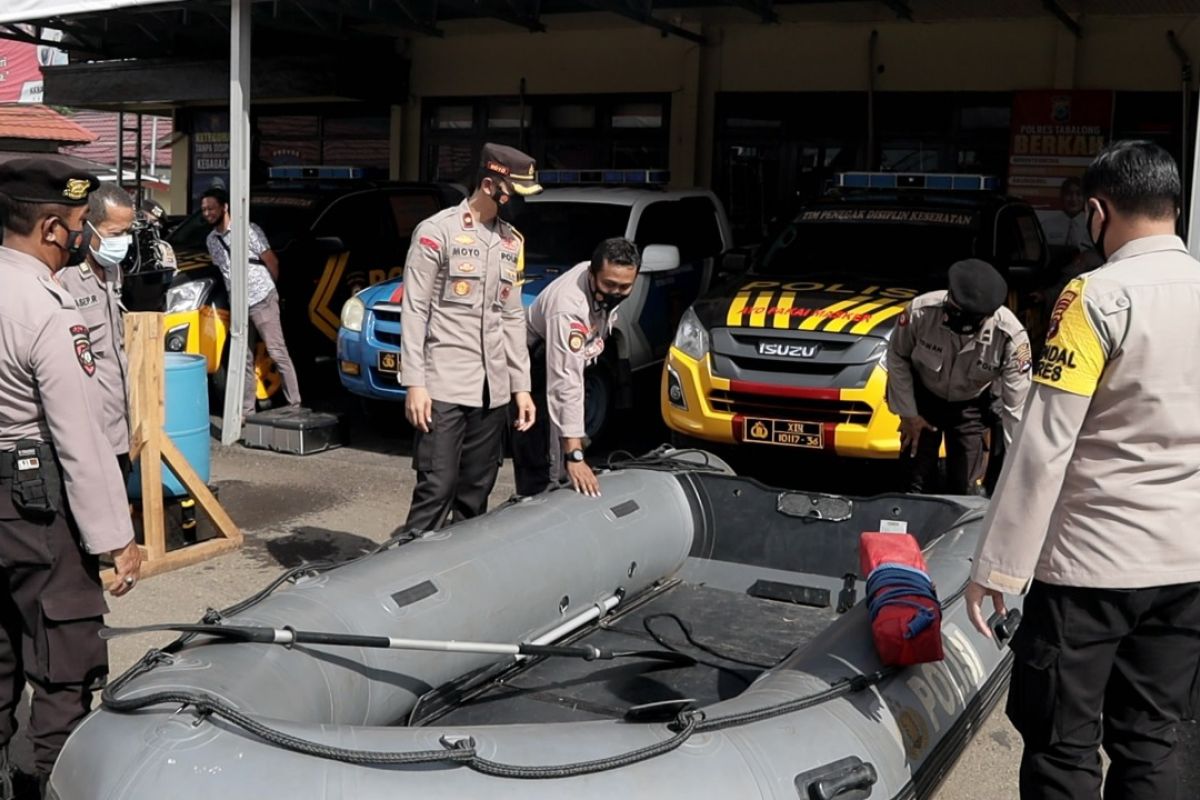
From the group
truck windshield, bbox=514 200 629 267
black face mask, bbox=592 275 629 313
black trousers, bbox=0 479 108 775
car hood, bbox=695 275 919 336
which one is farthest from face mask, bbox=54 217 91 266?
truck windshield, bbox=514 200 629 267

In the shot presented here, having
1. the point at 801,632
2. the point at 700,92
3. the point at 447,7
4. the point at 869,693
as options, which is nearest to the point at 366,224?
the point at 447,7

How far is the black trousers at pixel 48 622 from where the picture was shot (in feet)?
11.2

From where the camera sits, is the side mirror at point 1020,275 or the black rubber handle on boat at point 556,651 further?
the side mirror at point 1020,275

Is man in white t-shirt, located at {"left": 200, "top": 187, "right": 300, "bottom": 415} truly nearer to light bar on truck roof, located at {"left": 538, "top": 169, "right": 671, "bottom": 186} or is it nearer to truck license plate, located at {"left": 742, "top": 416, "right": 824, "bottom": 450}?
light bar on truck roof, located at {"left": 538, "top": 169, "right": 671, "bottom": 186}

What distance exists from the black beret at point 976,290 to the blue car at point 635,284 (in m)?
3.63

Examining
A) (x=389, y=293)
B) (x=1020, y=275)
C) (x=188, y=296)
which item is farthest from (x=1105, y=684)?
(x=188, y=296)

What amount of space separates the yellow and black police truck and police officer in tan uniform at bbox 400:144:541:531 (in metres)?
2.60

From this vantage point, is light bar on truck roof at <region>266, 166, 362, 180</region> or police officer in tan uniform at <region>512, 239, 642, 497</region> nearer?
police officer in tan uniform at <region>512, 239, 642, 497</region>

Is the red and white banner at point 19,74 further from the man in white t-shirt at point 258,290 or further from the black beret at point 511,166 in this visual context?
the black beret at point 511,166

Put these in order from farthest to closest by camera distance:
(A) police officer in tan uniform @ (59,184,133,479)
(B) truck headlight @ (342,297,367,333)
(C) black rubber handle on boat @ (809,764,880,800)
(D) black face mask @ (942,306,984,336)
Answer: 1. (B) truck headlight @ (342,297,367,333)
2. (D) black face mask @ (942,306,984,336)
3. (A) police officer in tan uniform @ (59,184,133,479)
4. (C) black rubber handle on boat @ (809,764,880,800)

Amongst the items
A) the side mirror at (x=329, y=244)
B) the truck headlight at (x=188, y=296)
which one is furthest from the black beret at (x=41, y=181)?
the side mirror at (x=329, y=244)

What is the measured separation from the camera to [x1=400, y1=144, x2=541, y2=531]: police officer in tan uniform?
507cm

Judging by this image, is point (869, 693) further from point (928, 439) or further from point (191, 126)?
point (191, 126)

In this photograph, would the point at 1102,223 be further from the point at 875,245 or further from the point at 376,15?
the point at 376,15
